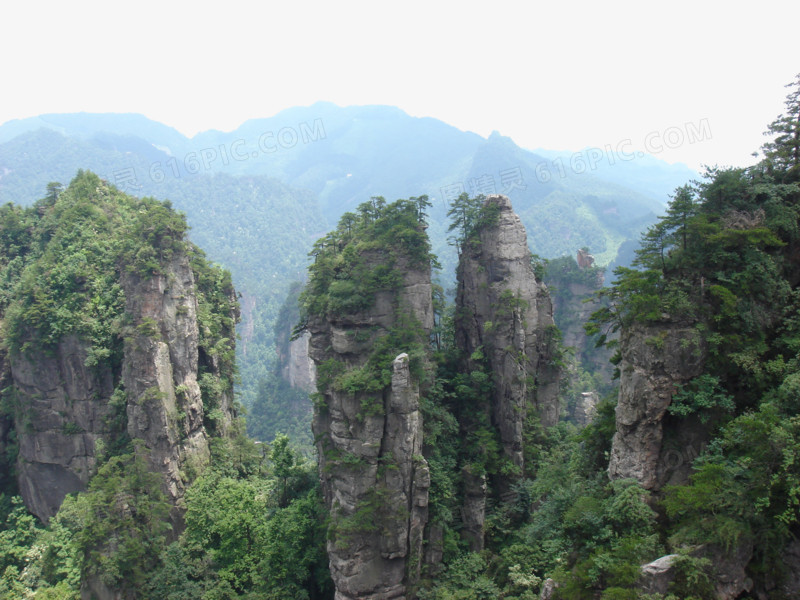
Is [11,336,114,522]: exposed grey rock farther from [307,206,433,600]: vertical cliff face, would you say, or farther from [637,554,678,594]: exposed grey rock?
[637,554,678,594]: exposed grey rock

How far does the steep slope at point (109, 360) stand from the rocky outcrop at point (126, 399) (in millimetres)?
58

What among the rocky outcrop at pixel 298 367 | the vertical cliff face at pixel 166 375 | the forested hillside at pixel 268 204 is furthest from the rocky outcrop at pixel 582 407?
the forested hillside at pixel 268 204

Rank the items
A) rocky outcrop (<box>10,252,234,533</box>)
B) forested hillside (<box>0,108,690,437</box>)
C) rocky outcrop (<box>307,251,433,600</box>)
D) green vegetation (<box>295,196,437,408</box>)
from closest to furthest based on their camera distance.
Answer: rocky outcrop (<box>307,251,433,600</box>)
green vegetation (<box>295,196,437,408</box>)
rocky outcrop (<box>10,252,234,533</box>)
forested hillside (<box>0,108,690,437</box>)

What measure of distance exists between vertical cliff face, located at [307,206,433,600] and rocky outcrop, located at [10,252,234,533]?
9307 millimetres

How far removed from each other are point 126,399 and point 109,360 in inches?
106

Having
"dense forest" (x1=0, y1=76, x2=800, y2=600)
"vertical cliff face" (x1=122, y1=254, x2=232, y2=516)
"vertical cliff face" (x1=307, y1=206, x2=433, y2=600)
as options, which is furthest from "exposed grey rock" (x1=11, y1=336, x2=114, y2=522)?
"vertical cliff face" (x1=307, y1=206, x2=433, y2=600)

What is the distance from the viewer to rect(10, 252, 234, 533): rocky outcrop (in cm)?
2795

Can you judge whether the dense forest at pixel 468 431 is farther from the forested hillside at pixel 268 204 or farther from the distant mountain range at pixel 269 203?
the distant mountain range at pixel 269 203

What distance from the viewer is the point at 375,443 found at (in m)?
22.8

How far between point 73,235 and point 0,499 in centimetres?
1656

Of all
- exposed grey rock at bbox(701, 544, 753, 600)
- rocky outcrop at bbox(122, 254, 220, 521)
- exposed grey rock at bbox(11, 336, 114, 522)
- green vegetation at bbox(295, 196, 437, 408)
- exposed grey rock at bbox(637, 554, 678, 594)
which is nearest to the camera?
exposed grey rock at bbox(701, 544, 753, 600)

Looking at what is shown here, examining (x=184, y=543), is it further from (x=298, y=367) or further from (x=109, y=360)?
(x=298, y=367)

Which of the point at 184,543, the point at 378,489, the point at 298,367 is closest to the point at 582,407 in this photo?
the point at 378,489

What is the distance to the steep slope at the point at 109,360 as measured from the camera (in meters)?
28.2
